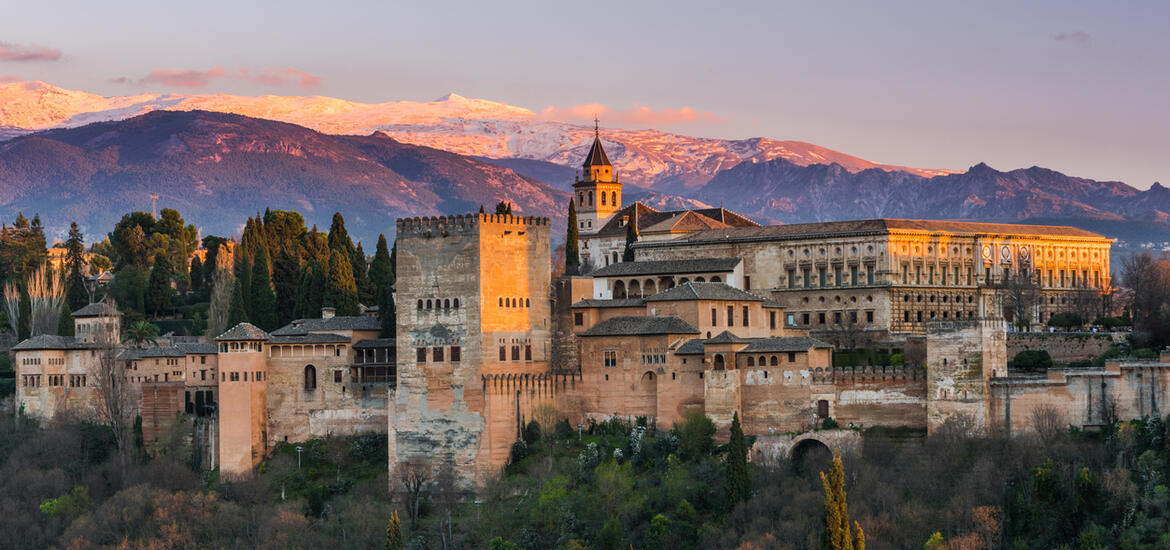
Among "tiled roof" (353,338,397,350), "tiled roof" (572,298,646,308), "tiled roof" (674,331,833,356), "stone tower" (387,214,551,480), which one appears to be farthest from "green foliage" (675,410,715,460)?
"tiled roof" (353,338,397,350)

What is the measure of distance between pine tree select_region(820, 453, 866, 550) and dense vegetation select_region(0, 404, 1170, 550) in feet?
0.32

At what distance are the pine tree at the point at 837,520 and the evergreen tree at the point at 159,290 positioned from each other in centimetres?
4899

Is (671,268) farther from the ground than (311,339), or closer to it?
farther from the ground

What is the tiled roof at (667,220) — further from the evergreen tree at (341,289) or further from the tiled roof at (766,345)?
the tiled roof at (766,345)

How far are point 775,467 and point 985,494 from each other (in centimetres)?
786

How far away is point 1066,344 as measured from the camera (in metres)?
61.7

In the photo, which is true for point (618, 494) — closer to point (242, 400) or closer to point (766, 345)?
point (766, 345)

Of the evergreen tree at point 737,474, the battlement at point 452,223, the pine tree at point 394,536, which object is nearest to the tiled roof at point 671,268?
the battlement at point 452,223

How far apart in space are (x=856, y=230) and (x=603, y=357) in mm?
19019

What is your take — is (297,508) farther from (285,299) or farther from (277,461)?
(285,299)

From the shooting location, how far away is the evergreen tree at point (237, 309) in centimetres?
7312

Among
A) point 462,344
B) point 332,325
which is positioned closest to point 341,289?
point 332,325

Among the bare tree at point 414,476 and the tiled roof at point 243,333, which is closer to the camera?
the bare tree at point 414,476

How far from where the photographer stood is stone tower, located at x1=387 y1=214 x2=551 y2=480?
58594mm
